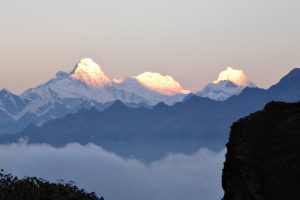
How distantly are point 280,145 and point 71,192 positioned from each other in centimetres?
3717

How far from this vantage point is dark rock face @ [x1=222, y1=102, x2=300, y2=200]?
41812 mm

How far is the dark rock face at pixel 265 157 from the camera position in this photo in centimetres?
4181

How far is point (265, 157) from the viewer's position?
43.6 m

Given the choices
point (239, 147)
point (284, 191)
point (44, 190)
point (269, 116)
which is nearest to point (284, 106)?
point (269, 116)

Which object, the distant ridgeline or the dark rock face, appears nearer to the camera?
the dark rock face

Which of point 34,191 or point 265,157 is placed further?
point 34,191

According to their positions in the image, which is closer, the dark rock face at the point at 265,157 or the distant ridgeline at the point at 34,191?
the dark rock face at the point at 265,157

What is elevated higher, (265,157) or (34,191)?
(34,191)

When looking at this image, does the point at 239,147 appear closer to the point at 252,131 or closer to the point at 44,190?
the point at 252,131

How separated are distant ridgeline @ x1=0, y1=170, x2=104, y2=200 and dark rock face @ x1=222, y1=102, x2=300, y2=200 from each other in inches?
1229

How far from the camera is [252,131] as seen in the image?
1804 inches

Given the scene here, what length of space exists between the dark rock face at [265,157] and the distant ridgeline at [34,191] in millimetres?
31217

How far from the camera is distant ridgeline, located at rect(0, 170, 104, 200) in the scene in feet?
237

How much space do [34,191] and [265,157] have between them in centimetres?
3474
